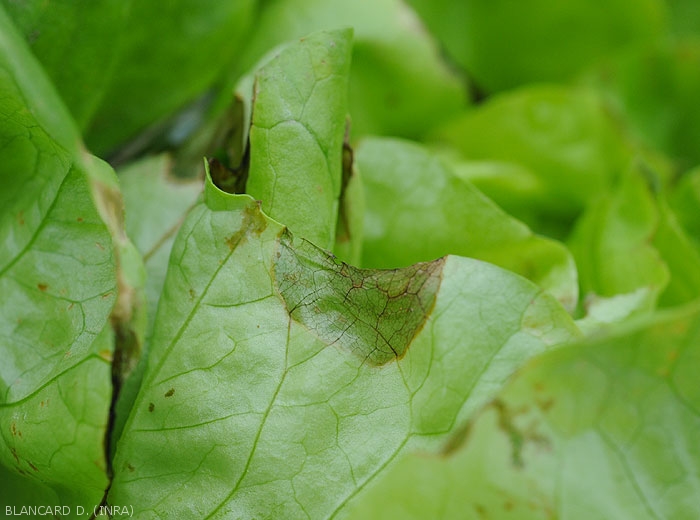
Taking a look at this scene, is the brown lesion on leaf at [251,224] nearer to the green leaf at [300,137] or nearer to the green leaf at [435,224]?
the green leaf at [300,137]

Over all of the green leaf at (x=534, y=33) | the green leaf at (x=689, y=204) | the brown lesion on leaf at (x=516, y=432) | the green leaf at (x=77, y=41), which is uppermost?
the green leaf at (x=77, y=41)

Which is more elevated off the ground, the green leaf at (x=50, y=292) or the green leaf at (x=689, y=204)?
the green leaf at (x=50, y=292)

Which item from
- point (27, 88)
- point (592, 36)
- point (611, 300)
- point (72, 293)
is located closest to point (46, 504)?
point (72, 293)

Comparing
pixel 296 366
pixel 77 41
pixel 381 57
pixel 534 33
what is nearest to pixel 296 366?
pixel 296 366

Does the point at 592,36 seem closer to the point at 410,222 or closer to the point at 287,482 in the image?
the point at 410,222

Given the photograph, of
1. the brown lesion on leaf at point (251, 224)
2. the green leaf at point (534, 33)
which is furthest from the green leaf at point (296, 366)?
the green leaf at point (534, 33)

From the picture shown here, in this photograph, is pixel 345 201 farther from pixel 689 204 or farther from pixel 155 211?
pixel 689 204
